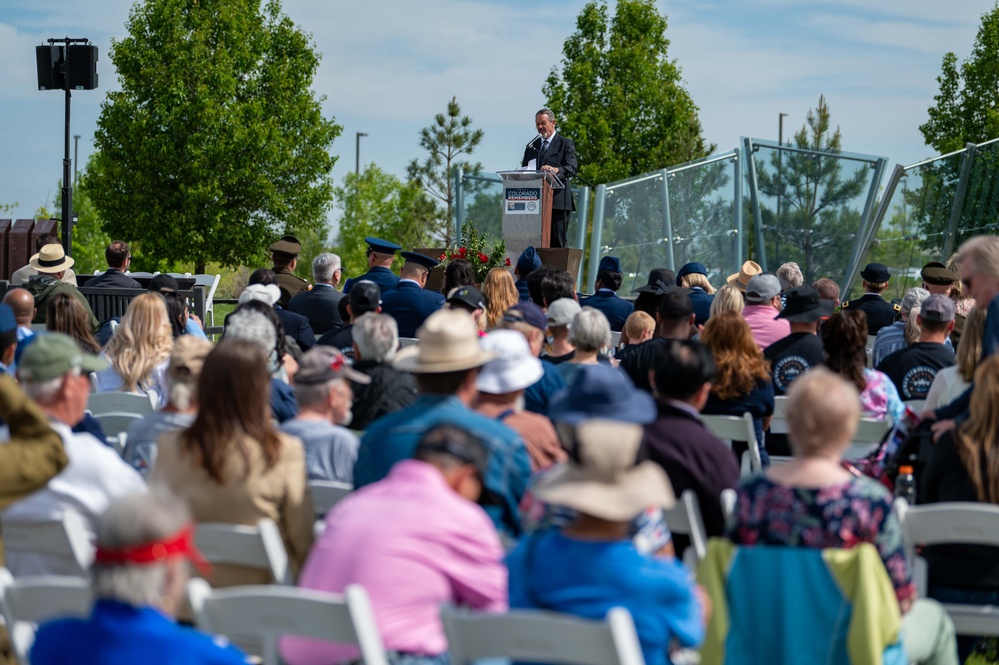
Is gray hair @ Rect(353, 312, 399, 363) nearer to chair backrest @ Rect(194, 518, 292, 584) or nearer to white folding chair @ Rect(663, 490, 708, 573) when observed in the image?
white folding chair @ Rect(663, 490, 708, 573)

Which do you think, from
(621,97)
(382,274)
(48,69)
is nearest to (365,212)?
(621,97)

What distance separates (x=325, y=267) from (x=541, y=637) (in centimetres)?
710

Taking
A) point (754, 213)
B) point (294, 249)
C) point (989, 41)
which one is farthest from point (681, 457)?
point (989, 41)

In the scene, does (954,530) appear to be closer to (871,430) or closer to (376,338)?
(871,430)

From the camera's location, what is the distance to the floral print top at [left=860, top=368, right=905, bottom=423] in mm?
6238

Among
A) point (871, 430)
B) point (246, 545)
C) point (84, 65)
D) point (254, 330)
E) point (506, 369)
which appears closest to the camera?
point (246, 545)

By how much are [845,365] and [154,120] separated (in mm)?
30064

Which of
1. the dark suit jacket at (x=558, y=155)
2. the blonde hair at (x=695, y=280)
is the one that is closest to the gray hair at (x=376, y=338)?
Result: the blonde hair at (x=695, y=280)

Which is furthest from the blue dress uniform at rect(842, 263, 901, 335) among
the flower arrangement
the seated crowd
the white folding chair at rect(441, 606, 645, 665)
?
the white folding chair at rect(441, 606, 645, 665)

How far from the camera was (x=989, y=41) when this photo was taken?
30.8 meters

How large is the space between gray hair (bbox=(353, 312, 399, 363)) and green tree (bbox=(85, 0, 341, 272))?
28.7 metres

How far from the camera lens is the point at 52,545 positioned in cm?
386

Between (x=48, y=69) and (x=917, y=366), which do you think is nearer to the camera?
(x=917, y=366)

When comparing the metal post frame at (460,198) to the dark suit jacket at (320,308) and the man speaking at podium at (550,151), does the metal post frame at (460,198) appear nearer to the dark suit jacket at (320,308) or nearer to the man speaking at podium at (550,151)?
the man speaking at podium at (550,151)
